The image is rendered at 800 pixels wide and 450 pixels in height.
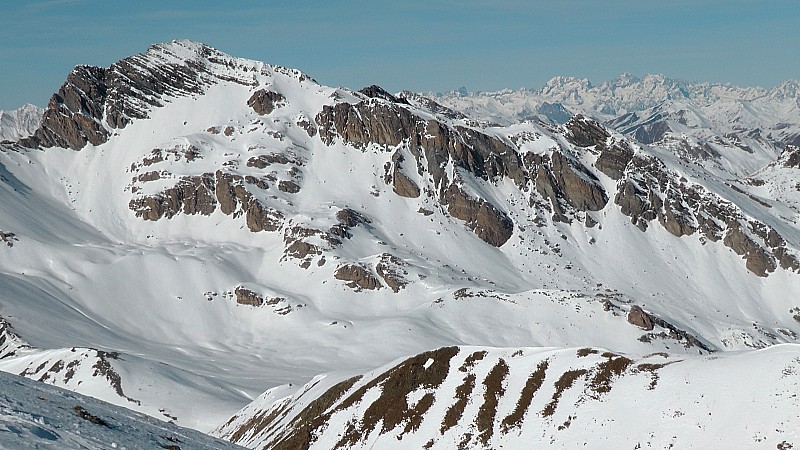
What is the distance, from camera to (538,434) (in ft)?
159

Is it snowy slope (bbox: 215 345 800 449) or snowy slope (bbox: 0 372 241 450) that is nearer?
snowy slope (bbox: 0 372 241 450)

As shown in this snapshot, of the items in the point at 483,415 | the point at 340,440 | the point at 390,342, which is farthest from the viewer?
the point at 390,342

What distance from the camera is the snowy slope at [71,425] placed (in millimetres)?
21719

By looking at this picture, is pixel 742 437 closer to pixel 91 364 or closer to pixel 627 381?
pixel 627 381

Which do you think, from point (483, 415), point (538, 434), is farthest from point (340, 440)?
point (538, 434)

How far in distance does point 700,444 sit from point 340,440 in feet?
98.0

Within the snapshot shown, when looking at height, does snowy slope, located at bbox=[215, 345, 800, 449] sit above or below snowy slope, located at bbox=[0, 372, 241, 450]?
below

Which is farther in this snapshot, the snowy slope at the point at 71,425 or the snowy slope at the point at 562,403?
the snowy slope at the point at 562,403

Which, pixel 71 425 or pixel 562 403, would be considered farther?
pixel 562 403

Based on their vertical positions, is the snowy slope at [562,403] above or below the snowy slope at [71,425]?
below

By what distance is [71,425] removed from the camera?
24562mm

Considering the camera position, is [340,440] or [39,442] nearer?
[39,442]

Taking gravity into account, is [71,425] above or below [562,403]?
above

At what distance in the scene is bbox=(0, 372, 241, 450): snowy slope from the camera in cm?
2172
